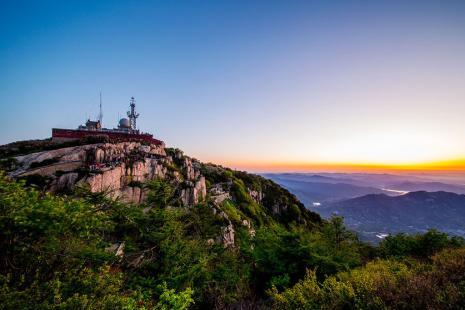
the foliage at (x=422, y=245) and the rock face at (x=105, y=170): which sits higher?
the rock face at (x=105, y=170)

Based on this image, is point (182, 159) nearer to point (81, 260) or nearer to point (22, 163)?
point (22, 163)

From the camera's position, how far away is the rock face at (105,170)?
29203 mm

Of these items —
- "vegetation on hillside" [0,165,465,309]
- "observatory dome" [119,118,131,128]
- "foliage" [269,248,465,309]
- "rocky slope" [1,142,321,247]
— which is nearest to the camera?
"vegetation on hillside" [0,165,465,309]

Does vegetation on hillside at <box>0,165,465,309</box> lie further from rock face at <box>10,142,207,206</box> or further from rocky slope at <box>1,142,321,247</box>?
rock face at <box>10,142,207,206</box>

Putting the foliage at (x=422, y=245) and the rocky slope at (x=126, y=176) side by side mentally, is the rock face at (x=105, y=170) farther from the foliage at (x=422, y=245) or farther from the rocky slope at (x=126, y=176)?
the foliage at (x=422, y=245)

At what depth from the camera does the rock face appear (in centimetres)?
2920

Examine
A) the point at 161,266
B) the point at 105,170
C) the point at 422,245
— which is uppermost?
the point at 105,170

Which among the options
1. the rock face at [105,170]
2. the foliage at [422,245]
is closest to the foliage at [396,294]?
the foliage at [422,245]

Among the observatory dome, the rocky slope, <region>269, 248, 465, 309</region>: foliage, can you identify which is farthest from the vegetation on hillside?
the observatory dome

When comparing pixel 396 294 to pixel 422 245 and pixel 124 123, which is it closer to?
pixel 422 245

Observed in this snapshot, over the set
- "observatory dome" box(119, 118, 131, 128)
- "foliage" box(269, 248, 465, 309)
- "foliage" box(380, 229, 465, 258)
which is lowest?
"foliage" box(380, 229, 465, 258)

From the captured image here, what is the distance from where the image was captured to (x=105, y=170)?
102ft

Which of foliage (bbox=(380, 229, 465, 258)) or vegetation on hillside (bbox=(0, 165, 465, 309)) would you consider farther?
foliage (bbox=(380, 229, 465, 258))

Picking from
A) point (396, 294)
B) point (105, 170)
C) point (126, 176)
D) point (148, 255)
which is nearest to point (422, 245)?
point (396, 294)
